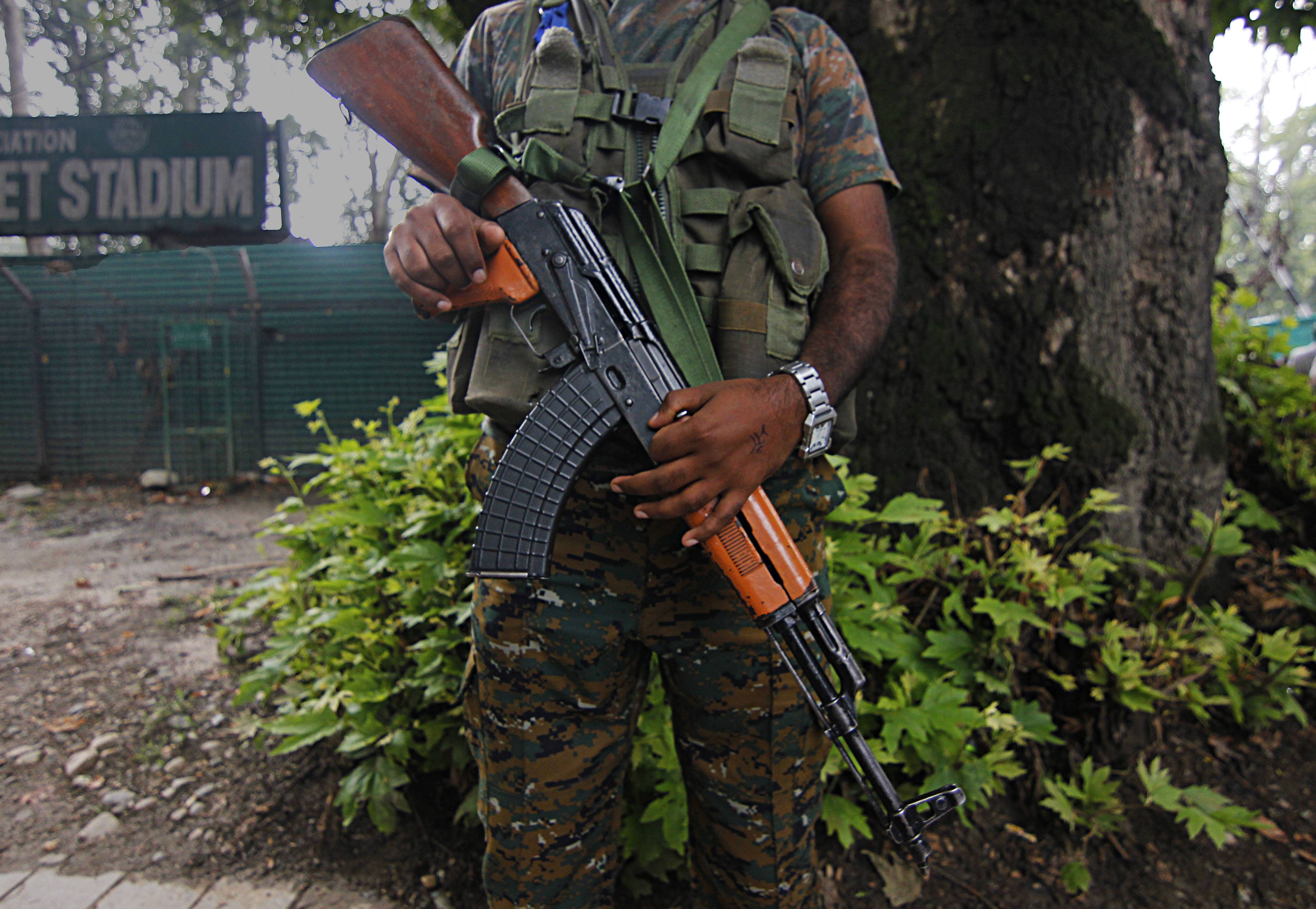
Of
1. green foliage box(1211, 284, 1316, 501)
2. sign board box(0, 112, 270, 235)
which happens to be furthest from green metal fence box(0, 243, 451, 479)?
green foliage box(1211, 284, 1316, 501)

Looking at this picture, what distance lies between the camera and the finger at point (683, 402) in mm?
1104

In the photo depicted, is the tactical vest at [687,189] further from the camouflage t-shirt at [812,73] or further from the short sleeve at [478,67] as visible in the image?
the short sleeve at [478,67]

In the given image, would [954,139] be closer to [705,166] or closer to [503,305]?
[705,166]

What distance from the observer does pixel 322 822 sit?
A: 220 centimetres

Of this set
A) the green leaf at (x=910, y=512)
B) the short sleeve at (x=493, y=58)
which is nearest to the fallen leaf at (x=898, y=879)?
the green leaf at (x=910, y=512)

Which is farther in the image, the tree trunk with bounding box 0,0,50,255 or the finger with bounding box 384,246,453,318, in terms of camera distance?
the tree trunk with bounding box 0,0,50,255

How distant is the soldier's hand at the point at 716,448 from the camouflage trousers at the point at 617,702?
186mm

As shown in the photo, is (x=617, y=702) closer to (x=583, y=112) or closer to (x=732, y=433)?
(x=732, y=433)

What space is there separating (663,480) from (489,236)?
1.74 ft

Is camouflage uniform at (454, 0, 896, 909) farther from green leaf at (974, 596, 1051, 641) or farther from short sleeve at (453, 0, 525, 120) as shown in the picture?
green leaf at (974, 596, 1051, 641)

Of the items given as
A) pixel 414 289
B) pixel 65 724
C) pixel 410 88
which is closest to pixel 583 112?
pixel 410 88

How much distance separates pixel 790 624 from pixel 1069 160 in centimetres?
202

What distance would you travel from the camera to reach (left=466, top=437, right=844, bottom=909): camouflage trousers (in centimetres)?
127

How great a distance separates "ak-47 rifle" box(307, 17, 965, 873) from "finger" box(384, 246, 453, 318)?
0.11ft
